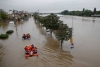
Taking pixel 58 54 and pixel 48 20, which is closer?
pixel 58 54

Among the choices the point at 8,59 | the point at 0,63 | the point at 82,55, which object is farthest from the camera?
the point at 82,55

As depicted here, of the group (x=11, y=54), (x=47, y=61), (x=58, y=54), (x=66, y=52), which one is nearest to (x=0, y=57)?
(x=11, y=54)

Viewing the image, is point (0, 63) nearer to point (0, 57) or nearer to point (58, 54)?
point (0, 57)

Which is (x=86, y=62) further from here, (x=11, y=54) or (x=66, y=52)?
(x=11, y=54)

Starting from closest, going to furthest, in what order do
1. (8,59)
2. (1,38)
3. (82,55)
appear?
1. (8,59)
2. (82,55)
3. (1,38)

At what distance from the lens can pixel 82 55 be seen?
17.4 metres

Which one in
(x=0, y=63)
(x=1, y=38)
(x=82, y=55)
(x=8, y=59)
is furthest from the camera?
(x=1, y=38)

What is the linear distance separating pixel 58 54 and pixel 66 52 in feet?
5.32

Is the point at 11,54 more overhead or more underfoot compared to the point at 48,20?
more underfoot

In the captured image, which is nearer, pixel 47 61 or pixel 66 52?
pixel 47 61

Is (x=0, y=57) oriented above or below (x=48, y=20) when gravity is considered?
below

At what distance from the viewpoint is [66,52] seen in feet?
60.3

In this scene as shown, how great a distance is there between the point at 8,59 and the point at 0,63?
4.28 feet

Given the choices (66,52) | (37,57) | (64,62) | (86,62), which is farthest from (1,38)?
(86,62)
